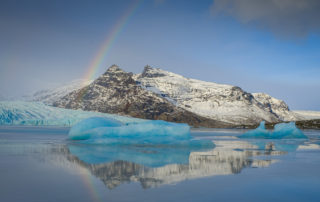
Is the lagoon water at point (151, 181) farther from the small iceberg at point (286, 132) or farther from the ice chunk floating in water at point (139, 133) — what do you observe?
the small iceberg at point (286, 132)

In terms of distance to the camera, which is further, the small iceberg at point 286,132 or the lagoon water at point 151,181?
the small iceberg at point 286,132

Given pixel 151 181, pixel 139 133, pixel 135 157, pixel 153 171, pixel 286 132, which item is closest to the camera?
pixel 151 181

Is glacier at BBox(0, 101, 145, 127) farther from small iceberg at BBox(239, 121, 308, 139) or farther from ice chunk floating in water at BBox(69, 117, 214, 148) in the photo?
ice chunk floating in water at BBox(69, 117, 214, 148)

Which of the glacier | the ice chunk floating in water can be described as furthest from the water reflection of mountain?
the glacier

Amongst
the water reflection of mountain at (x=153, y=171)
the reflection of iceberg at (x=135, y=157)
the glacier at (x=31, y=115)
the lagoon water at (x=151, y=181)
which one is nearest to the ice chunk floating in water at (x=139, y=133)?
the reflection of iceberg at (x=135, y=157)

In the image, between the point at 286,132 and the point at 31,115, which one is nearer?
the point at 286,132

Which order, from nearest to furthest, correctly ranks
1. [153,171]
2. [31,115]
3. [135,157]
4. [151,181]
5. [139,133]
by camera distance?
[151,181] < [153,171] < [135,157] < [139,133] < [31,115]

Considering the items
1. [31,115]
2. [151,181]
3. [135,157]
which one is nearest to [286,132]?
[135,157]

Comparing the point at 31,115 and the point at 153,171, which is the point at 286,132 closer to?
the point at 153,171

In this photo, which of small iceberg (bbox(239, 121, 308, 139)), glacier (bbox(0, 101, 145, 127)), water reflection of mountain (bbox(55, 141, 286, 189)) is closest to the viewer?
water reflection of mountain (bbox(55, 141, 286, 189))

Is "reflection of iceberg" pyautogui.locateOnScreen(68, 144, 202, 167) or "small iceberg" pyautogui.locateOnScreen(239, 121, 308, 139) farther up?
"small iceberg" pyautogui.locateOnScreen(239, 121, 308, 139)

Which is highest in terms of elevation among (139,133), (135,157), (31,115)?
(31,115)

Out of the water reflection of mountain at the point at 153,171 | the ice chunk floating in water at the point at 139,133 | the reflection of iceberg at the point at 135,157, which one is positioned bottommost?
the reflection of iceberg at the point at 135,157

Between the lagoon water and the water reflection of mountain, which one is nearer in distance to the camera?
the lagoon water
